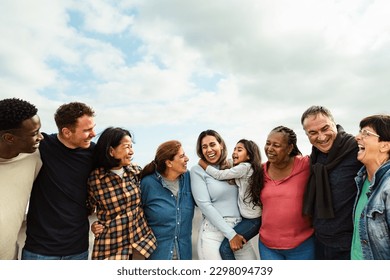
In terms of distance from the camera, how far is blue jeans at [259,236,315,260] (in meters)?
3.31

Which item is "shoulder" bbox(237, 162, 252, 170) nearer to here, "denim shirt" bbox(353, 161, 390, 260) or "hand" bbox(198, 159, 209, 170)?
"hand" bbox(198, 159, 209, 170)

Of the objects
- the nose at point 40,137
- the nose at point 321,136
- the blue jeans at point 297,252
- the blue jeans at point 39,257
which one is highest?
the nose at point 40,137

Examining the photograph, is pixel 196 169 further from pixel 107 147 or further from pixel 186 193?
pixel 107 147

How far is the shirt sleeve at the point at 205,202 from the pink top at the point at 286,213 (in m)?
0.35

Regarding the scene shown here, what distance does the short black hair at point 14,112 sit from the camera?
9.59 ft

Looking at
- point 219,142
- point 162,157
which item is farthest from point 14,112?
point 219,142

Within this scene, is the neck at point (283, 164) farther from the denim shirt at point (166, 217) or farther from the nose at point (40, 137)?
the nose at point (40, 137)

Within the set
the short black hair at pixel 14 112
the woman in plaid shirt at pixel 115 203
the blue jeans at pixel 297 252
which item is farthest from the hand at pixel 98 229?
the blue jeans at pixel 297 252

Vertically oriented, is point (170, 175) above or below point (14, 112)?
below

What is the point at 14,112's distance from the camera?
2945 millimetres

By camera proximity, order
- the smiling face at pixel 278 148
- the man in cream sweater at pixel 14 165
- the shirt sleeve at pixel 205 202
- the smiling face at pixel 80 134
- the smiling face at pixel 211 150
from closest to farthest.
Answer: the man in cream sweater at pixel 14 165
the smiling face at pixel 80 134
the smiling face at pixel 278 148
the shirt sleeve at pixel 205 202
the smiling face at pixel 211 150

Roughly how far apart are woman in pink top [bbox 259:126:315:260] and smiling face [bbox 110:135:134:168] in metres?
1.30

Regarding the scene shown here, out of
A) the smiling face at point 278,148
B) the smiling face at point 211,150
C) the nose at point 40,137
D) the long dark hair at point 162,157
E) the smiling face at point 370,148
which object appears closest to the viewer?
the smiling face at point 370,148

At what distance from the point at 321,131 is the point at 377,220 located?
0.93 m
